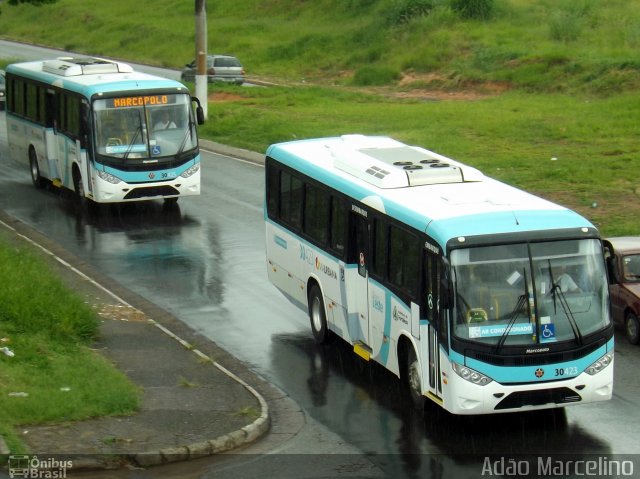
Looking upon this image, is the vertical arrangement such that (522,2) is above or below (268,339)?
above

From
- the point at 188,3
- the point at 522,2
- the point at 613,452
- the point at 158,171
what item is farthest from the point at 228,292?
the point at 188,3

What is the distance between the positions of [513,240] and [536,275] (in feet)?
1.43

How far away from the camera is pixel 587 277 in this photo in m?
13.3

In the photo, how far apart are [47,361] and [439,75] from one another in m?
41.4

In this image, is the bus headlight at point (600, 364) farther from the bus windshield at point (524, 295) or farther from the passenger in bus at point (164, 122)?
the passenger in bus at point (164, 122)

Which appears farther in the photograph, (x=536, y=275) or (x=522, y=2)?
(x=522, y=2)

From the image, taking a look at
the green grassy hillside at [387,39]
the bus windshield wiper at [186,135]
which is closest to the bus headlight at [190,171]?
the bus windshield wiper at [186,135]

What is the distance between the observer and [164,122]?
1038 inches

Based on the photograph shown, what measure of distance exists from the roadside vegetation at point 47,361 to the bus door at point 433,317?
10.7ft

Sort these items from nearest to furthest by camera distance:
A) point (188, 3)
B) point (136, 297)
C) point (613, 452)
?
1. point (613, 452)
2. point (136, 297)
3. point (188, 3)

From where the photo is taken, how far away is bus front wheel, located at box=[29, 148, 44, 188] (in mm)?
30469

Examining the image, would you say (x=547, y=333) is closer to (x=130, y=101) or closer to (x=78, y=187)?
(x=130, y=101)

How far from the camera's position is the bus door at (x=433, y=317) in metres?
13.3

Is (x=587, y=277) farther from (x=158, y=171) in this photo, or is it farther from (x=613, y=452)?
(x=158, y=171)
